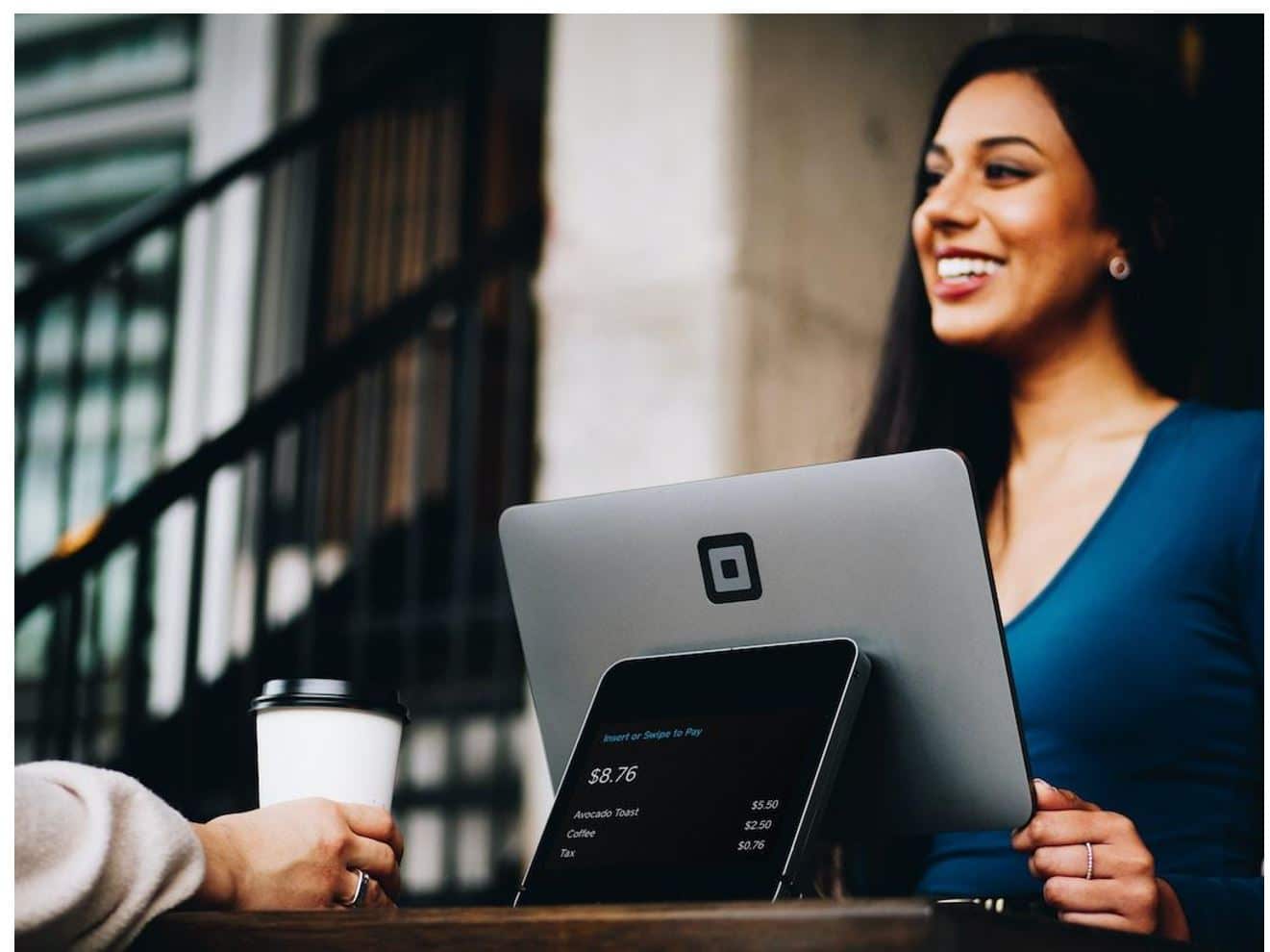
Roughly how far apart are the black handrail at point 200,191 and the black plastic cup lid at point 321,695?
2072 mm

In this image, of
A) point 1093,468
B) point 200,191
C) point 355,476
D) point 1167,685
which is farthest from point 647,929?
point 355,476

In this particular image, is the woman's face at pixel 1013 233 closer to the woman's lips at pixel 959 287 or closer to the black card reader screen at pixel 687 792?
the woman's lips at pixel 959 287

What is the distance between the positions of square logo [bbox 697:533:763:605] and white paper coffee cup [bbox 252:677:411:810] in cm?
26

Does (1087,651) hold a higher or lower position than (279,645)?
higher

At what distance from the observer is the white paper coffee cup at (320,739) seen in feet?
3.66

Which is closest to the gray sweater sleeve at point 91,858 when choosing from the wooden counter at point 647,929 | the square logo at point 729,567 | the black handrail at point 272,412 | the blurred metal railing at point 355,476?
the wooden counter at point 647,929

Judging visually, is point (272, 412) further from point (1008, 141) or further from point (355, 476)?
point (355, 476)

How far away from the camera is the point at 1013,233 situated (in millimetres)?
1795

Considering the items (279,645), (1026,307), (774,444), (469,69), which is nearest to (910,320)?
(1026,307)

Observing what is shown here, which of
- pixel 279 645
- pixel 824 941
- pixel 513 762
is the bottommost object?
pixel 513 762

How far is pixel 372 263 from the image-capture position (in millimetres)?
4988

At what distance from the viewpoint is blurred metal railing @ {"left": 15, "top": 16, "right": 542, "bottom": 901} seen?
9.62 ft

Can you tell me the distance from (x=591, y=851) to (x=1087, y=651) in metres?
0.65

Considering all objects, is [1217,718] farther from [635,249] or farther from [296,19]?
[296,19]
